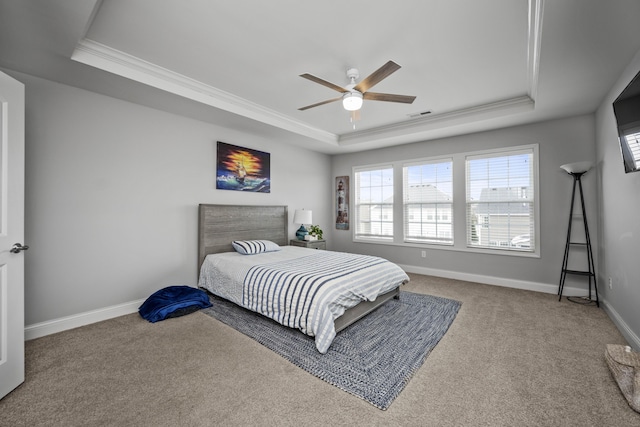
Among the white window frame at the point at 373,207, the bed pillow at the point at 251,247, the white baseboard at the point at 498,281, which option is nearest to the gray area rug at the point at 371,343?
the bed pillow at the point at 251,247

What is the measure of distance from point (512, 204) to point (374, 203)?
2414mm

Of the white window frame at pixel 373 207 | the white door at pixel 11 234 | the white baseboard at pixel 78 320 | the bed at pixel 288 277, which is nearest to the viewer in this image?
the white door at pixel 11 234

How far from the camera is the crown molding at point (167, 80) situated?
250cm

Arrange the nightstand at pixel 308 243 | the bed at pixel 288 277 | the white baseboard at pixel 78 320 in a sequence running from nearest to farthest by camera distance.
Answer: the bed at pixel 288 277 < the white baseboard at pixel 78 320 < the nightstand at pixel 308 243

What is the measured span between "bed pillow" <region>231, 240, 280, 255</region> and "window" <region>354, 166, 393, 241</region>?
2.38m

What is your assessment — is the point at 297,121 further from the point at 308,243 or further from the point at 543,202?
the point at 543,202

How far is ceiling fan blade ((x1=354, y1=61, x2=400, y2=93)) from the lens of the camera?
7.14 ft

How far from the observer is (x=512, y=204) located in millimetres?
4344

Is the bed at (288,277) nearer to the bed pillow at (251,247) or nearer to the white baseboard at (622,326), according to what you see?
the bed pillow at (251,247)

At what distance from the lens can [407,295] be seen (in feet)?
12.7

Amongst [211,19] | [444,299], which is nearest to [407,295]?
[444,299]

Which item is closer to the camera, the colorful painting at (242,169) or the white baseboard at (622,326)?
the white baseboard at (622,326)

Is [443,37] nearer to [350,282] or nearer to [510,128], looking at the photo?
[350,282]

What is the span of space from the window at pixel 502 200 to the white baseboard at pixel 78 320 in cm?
504
